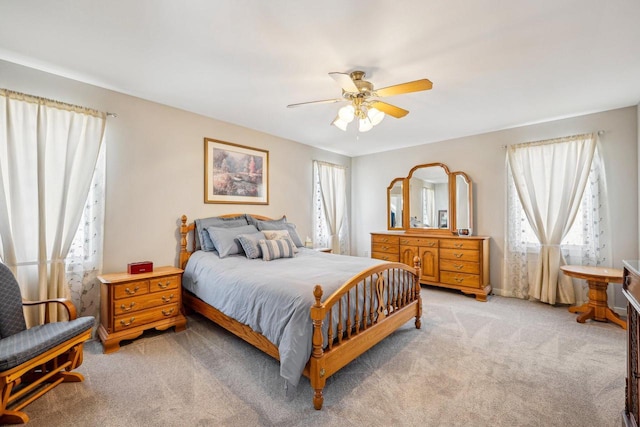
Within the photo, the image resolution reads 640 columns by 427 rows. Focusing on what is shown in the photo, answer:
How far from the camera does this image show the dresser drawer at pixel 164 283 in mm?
2807

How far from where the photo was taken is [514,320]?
3.30 metres

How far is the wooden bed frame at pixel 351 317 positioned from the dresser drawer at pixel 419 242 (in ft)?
5.00

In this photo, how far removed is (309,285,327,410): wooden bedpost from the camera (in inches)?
Result: 71.1

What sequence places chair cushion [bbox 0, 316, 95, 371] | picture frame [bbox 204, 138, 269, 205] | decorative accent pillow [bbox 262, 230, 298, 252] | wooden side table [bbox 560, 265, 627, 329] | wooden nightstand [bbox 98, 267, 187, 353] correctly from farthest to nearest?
picture frame [bbox 204, 138, 269, 205], decorative accent pillow [bbox 262, 230, 298, 252], wooden side table [bbox 560, 265, 627, 329], wooden nightstand [bbox 98, 267, 187, 353], chair cushion [bbox 0, 316, 95, 371]

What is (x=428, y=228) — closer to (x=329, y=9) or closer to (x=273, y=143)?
(x=273, y=143)

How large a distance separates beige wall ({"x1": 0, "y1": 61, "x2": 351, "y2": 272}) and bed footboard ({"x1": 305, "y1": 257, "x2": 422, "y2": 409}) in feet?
8.01

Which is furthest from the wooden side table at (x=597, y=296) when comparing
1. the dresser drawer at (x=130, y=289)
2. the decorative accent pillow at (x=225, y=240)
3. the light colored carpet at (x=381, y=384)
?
the dresser drawer at (x=130, y=289)

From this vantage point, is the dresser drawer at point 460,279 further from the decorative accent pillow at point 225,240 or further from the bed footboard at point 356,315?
the decorative accent pillow at point 225,240

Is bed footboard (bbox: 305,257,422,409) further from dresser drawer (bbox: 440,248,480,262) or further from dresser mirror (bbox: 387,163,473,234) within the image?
dresser mirror (bbox: 387,163,473,234)

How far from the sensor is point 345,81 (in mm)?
2217

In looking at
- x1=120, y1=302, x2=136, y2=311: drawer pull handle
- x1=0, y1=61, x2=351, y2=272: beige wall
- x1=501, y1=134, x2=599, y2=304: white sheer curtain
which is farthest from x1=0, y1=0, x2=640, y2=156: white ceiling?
x1=120, y1=302, x2=136, y2=311: drawer pull handle

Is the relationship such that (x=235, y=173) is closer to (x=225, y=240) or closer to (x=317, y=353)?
(x=225, y=240)

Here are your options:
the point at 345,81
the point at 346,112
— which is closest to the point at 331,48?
the point at 345,81

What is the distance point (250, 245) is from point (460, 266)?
10.4 ft
